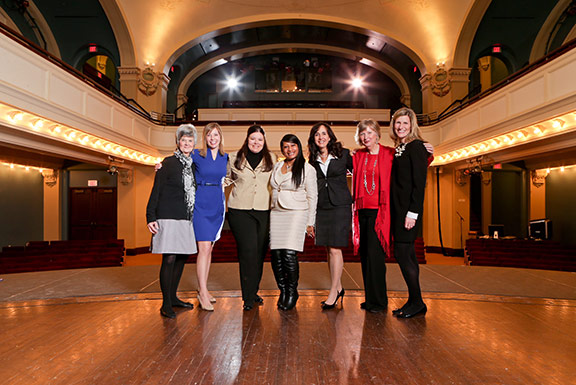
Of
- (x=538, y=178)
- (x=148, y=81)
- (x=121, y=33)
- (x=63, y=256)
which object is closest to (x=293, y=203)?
(x=63, y=256)

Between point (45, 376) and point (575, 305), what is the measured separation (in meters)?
3.45

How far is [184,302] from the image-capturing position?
8.40 ft

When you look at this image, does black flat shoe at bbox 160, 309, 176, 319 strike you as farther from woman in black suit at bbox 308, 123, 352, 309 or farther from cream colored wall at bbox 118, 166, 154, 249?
cream colored wall at bbox 118, 166, 154, 249

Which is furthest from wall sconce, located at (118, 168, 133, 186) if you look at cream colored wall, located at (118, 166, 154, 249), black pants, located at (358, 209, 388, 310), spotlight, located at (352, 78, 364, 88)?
spotlight, located at (352, 78, 364, 88)

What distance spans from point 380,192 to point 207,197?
4.14 ft

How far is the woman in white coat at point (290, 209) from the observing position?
2412mm

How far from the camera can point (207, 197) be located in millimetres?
2449

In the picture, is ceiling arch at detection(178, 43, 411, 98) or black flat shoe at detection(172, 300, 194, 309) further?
ceiling arch at detection(178, 43, 411, 98)

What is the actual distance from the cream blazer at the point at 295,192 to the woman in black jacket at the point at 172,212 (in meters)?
0.61

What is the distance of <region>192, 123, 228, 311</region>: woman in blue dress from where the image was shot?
2.44 m

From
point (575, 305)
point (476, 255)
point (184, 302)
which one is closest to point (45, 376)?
point (184, 302)

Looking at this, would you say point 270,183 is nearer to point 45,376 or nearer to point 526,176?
point 45,376

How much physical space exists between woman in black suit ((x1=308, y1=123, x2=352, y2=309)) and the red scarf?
64mm

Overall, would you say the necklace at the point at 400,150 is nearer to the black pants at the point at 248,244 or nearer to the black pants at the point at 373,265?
the black pants at the point at 373,265
